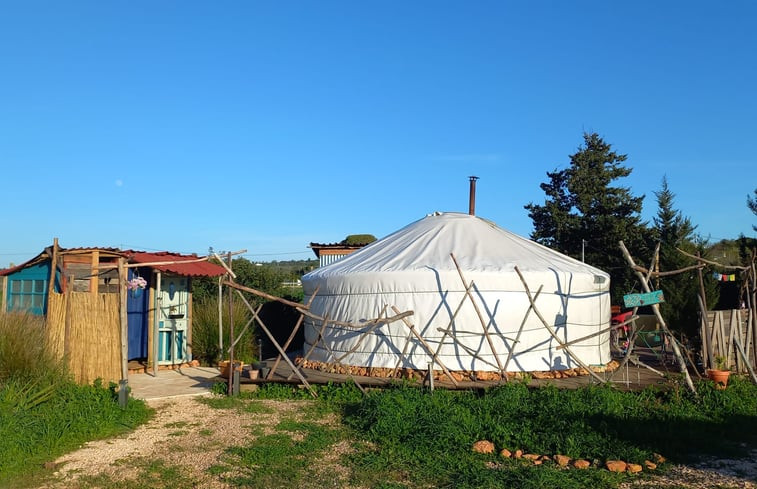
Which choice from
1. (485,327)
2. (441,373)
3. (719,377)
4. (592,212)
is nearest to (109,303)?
(441,373)

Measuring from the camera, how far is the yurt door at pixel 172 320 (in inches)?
456

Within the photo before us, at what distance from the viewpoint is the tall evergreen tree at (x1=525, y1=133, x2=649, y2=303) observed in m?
24.4

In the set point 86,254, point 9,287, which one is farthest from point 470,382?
point 9,287

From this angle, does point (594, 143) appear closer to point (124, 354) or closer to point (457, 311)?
point (457, 311)

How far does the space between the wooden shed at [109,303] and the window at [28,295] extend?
16 mm

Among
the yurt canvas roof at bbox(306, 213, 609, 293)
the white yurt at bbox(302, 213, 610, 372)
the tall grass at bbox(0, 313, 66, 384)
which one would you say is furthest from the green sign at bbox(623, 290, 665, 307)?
the tall grass at bbox(0, 313, 66, 384)

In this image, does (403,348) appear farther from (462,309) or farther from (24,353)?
Result: (24,353)

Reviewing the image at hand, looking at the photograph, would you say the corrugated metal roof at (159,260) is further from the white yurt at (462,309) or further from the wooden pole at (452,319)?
the wooden pole at (452,319)

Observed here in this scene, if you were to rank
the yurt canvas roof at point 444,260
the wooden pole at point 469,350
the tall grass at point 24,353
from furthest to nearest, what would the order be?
the yurt canvas roof at point 444,260, the wooden pole at point 469,350, the tall grass at point 24,353

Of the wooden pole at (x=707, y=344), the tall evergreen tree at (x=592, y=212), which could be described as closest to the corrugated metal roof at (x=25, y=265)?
the wooden pole at (x=707, y=344)

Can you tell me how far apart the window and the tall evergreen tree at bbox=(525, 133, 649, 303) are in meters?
18.2

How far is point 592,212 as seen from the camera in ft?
86.3

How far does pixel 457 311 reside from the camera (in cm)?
916

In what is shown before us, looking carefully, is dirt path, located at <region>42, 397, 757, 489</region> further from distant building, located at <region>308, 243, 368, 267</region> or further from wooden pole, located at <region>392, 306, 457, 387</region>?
distant building, located at <region>308, 243, 368, 267</region>
